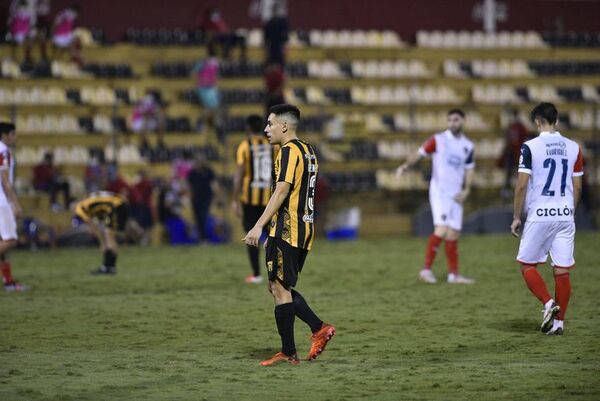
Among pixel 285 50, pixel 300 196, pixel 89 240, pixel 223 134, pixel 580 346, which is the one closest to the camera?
pixel 300 196

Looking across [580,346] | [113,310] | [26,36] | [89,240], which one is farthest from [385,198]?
[580,346]

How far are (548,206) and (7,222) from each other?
22.9 ft

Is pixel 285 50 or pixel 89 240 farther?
pixel 285 50

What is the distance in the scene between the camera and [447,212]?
15.5 meters

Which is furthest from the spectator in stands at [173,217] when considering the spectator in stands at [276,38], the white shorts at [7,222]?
the white shorts at [7,222]

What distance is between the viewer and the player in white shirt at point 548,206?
10.6 metres

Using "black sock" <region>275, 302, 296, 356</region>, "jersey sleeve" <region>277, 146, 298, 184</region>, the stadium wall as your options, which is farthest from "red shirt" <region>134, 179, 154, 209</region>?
"jersey sleeve" <region>277, 146, 298, 184</region>

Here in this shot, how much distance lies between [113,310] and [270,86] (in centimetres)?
1655

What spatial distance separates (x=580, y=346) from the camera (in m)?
9.95

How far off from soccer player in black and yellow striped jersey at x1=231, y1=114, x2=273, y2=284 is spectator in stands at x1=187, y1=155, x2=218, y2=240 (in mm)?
8889

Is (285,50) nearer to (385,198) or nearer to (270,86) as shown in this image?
(270,86)

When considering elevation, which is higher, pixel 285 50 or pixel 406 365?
pixel 285 50

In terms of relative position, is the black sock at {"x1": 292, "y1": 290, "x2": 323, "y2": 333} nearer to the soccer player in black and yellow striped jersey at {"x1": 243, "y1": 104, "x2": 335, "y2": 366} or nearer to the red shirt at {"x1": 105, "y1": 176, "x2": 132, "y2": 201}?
the soccer player in black and yellow striped jersey at {"x1": 243, "y1": 104, "x2": 335, "y2": 366}

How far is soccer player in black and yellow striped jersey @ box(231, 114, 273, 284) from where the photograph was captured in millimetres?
15367
